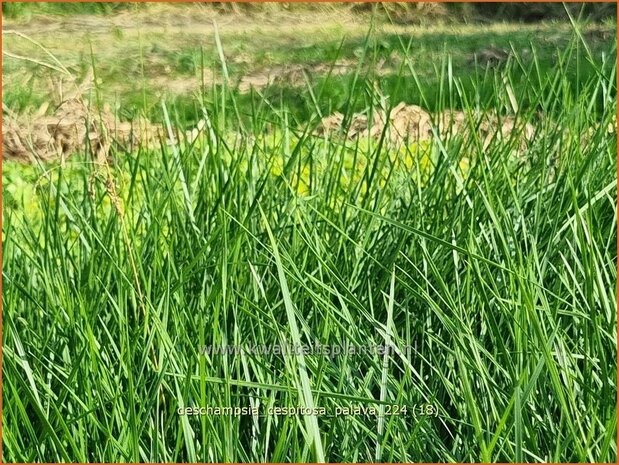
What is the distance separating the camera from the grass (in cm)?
123

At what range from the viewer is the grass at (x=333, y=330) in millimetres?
1227

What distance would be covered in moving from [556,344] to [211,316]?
0.54 meters

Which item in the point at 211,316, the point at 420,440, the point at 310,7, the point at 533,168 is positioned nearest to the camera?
the point at 420,440

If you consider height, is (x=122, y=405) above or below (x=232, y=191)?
below

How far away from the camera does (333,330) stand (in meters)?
1.41

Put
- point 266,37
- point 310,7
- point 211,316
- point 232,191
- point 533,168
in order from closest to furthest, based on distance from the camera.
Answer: point 211,316 → point 232,191 → point 533,168 → point 266,37 → point 310,7

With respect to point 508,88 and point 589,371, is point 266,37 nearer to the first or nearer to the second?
point 508,88

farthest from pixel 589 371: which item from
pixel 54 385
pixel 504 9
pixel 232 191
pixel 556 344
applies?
pixel 504 9

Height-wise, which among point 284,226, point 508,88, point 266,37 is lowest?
point 266,37

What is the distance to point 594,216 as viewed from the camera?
5.00ft

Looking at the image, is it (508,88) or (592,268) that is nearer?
(592,268)

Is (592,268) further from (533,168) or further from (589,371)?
(533,168)

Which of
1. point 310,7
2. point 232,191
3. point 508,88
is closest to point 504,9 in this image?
point 310,7

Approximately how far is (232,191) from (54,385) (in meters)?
0.45
